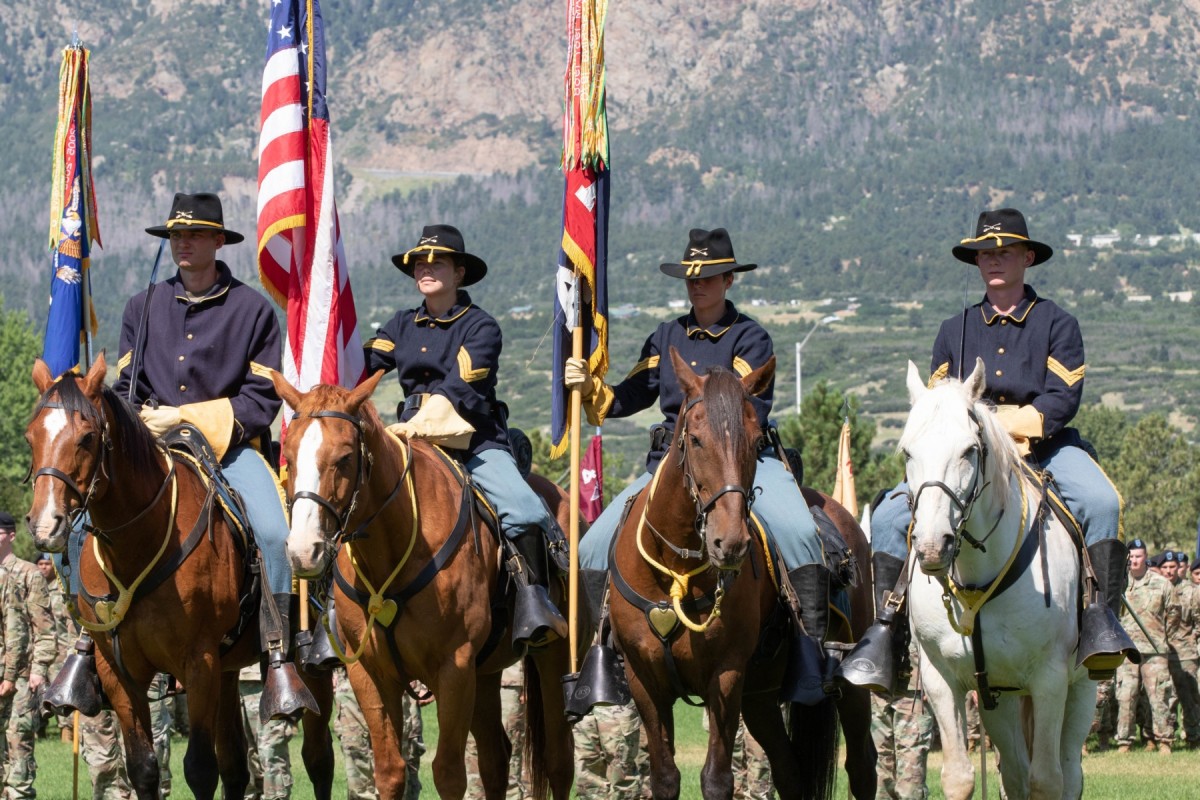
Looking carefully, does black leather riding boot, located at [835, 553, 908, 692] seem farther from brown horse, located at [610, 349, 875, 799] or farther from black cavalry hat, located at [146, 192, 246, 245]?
black cavalry hat, located at [146, 192, 246, 245]

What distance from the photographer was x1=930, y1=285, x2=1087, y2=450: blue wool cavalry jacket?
11.5 meters

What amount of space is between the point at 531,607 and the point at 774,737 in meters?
1.80

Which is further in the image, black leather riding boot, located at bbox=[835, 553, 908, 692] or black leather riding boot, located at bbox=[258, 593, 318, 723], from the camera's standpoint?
black leather riding boot, located at bbox=[258, 593, 318, 723]

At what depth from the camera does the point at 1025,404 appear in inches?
464

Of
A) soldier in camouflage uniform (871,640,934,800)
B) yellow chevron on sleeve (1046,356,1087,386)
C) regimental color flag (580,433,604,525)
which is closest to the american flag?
yellow chevron on sleeve (1046,356,1087,386)

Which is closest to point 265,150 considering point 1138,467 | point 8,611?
point 8,611

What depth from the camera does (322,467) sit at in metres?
9.86

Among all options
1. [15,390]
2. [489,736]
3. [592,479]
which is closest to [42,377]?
[489,736]

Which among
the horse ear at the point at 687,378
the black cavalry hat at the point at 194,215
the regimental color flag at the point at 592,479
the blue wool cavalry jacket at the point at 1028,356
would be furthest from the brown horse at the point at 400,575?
the regimental color flag at the point at 592,479

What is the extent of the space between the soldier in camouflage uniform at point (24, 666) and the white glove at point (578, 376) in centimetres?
697

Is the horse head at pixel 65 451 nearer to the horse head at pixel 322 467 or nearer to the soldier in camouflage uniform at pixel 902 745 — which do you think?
the horse head at pixel 322 467

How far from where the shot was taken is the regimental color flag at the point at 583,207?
40.9 ft

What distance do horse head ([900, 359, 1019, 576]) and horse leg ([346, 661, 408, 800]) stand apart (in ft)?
10.7

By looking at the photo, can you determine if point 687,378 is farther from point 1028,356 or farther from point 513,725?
point 513,725
